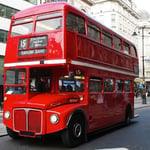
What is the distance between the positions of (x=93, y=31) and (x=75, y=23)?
1225 millimetres

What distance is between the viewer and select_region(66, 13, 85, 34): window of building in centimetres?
759

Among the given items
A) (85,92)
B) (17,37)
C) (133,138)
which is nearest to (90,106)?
(85,92)

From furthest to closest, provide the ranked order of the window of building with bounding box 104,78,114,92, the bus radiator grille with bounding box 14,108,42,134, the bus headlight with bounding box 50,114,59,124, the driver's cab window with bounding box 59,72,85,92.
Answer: the window of building with bounding box 104,78,114,92
the driver's cab window with bounding box 59,72,85,92
the bus radiator grille with bounding box 14,108,42,134
the bus headlight with bounding box 50,114,59,124

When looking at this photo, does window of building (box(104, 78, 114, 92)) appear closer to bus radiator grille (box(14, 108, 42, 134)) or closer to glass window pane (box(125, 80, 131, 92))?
glass window pane (box(125, 80, 131, 92))

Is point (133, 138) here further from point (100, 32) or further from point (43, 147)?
point (100, 32)

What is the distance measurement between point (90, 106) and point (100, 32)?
279 centimetres

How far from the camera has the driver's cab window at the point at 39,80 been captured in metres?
7.74

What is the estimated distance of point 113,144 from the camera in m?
7.75

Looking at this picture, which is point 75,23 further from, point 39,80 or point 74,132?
point 74,132

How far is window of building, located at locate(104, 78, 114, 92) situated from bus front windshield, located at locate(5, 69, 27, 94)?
3313mm

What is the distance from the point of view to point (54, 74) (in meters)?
8.26

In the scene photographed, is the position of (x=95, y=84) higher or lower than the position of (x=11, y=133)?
higher

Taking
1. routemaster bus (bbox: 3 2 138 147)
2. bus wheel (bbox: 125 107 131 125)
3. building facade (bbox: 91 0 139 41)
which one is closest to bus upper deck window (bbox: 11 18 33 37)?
routemaster bus (bbox: 3 2 138 147)

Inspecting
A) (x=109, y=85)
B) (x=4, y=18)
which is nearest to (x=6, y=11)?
(x=4, y=18)
